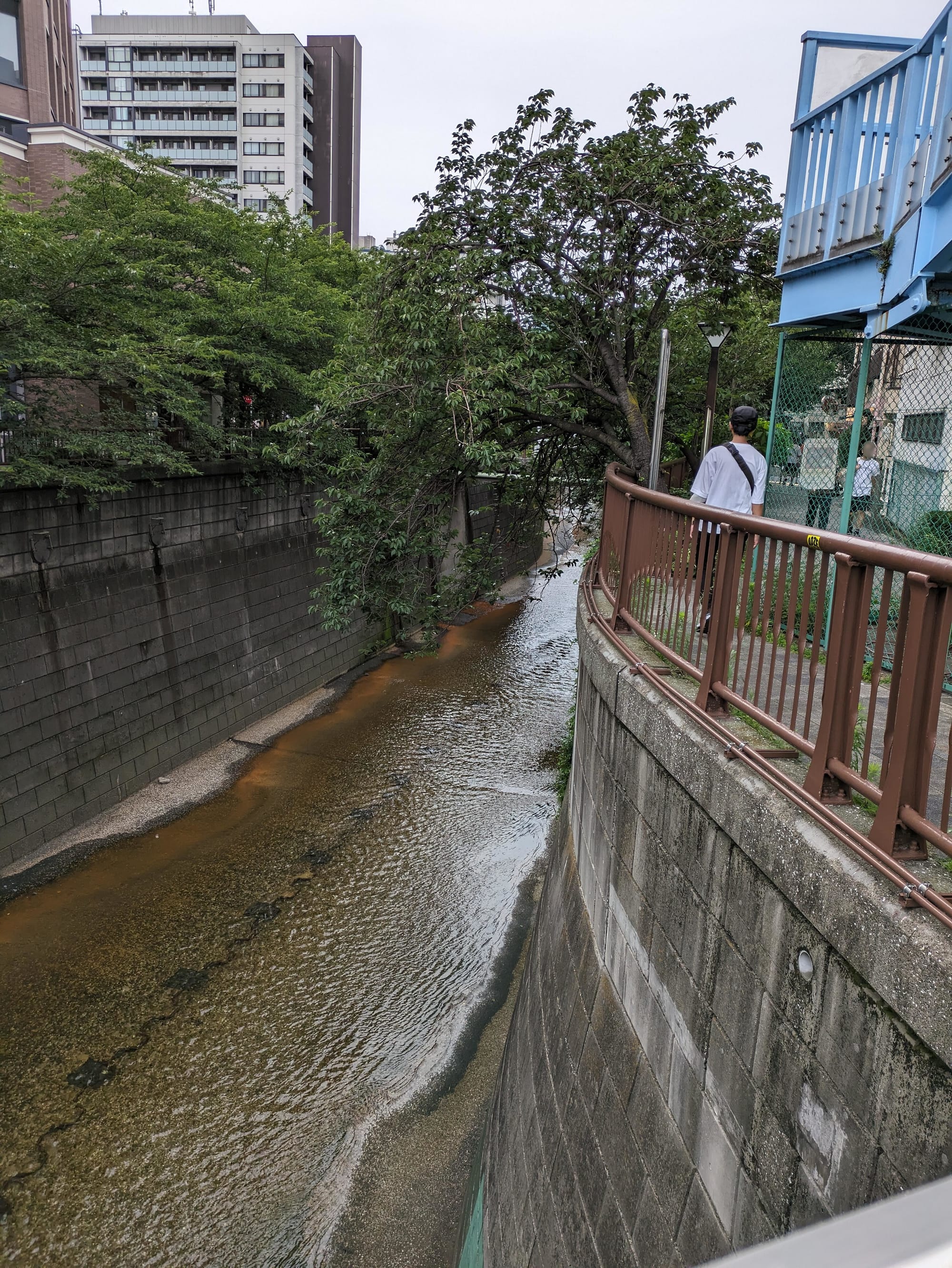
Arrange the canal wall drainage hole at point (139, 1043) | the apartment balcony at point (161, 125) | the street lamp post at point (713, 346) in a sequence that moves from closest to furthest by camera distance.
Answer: the canal wall drainage hole at point (139, 1043) < the street lamp post at point (713, 346) < the apartment balcony at point (161, 125)

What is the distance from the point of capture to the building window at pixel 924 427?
263 inches

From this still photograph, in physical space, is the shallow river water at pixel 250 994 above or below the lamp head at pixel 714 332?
below

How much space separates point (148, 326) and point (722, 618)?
11.6 m

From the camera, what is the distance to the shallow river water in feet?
22.4

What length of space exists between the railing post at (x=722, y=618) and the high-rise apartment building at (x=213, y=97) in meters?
52.5

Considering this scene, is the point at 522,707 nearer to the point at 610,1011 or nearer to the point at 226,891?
the point at 226,891

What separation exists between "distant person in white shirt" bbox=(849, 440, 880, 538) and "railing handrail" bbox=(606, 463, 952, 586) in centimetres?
308

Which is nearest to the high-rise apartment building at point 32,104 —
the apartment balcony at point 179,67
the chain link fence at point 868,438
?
the chain link fence at point 868,438

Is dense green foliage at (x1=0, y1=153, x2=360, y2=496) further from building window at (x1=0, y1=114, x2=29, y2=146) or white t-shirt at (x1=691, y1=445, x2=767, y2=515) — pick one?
building window at (x1=0, y1=114, x2=29, y2=146)

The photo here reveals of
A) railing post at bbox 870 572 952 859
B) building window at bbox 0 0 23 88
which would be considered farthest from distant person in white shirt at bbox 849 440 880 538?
building window at bbox 0 0 23 88

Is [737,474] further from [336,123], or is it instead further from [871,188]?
[336,123]

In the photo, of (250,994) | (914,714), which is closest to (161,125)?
(250,994)

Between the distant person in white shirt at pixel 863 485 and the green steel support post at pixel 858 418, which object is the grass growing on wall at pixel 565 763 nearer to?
the distant person in white shirt at pixel 863 485

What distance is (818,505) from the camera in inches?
289
